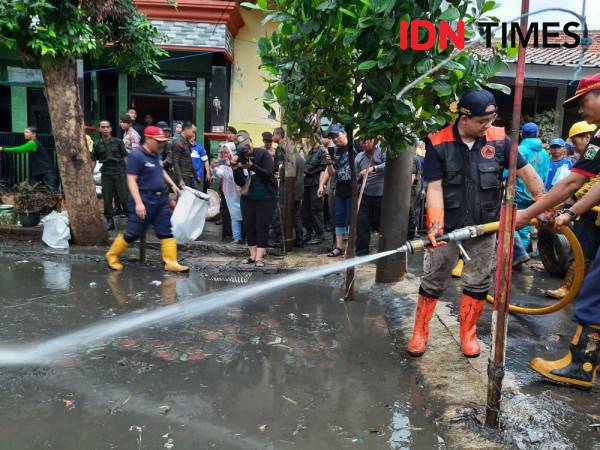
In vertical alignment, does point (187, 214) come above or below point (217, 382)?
above

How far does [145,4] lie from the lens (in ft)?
37.7

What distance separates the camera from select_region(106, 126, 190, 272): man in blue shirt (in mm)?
6301

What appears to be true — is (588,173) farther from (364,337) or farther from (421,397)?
(364,337)

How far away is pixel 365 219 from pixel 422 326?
2821 mm

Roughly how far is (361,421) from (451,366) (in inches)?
39.1

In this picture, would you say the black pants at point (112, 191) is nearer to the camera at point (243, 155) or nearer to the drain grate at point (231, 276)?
the drain grate at point (231, 276)

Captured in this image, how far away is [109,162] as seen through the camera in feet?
29.6

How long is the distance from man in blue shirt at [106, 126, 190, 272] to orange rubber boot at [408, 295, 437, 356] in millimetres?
3463

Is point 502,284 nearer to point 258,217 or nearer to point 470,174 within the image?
point 470,174

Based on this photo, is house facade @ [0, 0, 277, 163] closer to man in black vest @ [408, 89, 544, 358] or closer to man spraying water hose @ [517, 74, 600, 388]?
man in black vest @ [408, 89, 544, 358]

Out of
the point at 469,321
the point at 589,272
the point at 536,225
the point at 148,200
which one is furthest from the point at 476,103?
the point at 148,200

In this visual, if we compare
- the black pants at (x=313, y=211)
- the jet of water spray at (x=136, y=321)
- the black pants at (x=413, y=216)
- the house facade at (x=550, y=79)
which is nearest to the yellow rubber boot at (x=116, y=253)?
the jet of water spray at (x=136, y=321)

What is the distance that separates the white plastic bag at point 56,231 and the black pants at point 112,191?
1.21 meters

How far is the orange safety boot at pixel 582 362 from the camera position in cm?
326
